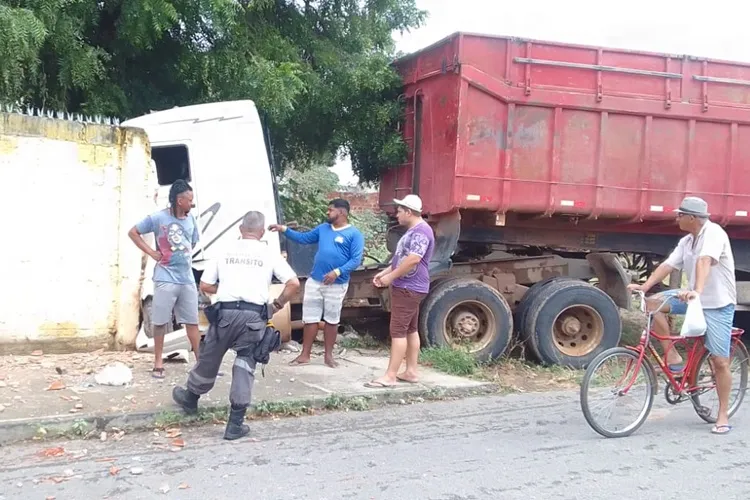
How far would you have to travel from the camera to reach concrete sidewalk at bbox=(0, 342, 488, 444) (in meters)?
5.29

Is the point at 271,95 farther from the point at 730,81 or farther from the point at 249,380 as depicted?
the point at 730,81

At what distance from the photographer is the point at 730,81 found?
28.2 ft

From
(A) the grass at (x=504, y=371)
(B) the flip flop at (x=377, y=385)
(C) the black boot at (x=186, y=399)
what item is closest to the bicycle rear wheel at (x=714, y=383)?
(A) the grass at (x=504, y=371)

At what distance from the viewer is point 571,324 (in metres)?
8.64

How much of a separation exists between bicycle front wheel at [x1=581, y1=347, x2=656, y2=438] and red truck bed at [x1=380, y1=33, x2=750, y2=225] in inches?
114

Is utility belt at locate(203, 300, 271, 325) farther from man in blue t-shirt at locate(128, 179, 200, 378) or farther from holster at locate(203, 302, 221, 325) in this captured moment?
man in blue t-shirt at locate(128, 179, 200, 378)

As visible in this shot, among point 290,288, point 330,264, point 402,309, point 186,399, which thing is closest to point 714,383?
point 402,309

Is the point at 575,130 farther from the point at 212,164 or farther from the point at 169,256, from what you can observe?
the point at 169,256

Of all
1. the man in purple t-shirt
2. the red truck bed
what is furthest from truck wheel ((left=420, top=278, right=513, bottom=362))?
the man in purple t-shirt

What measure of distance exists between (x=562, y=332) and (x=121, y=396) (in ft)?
15.9

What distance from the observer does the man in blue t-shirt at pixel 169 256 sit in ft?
20.9

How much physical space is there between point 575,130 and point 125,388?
512 cm

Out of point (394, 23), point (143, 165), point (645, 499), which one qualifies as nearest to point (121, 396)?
point (143, 165)

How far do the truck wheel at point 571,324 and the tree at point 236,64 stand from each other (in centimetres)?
232
